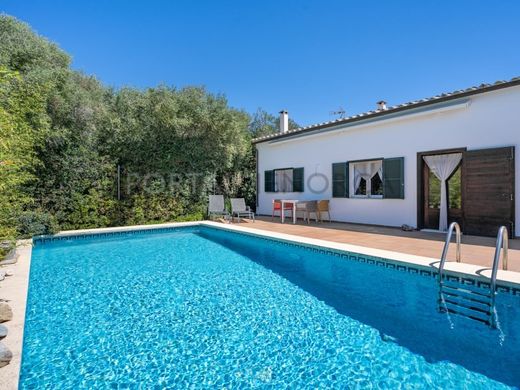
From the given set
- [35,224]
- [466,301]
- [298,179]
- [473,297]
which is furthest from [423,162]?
[35,224]

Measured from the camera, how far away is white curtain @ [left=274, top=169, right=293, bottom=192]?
1426 cm

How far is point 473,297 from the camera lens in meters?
4.45

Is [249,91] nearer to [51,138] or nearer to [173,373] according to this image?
[51,138]

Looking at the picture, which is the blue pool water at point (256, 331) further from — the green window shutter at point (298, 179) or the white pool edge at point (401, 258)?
the green window shutter at point (298, 179)

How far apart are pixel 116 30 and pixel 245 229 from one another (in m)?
8.74

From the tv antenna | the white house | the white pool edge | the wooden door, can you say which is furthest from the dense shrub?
the tv antenna

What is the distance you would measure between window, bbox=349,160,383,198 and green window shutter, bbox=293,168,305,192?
2435 millimetres

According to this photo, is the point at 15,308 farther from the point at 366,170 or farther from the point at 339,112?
the point at 339,112

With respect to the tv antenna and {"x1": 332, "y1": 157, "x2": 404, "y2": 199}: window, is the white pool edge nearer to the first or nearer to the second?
{"x1": 332, "y1": 157, "x2": 404, "y2": 199}: window

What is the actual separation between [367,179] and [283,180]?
15.3 ft

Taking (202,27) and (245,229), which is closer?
(245,229)

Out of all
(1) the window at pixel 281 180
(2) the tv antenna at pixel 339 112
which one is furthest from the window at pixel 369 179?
(2) the tv antenna at pixel 339 112

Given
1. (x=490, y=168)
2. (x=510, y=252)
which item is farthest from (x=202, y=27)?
(x=510, y=252)

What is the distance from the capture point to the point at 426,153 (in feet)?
30.0
